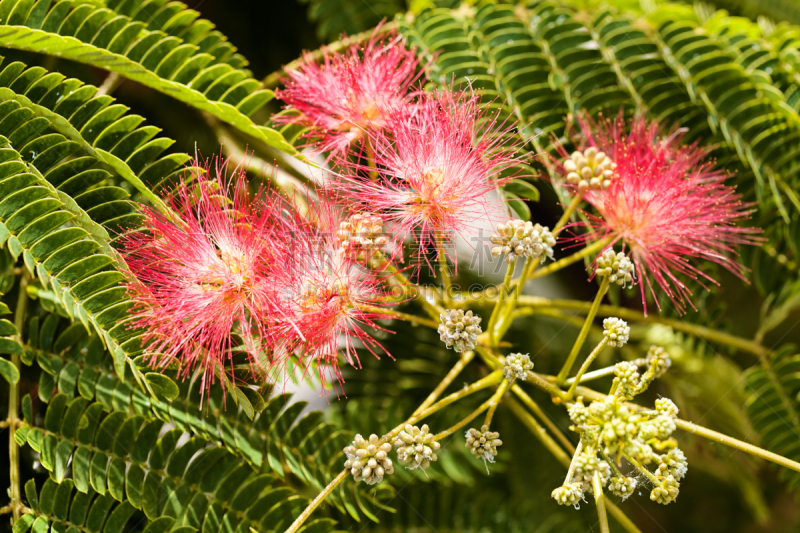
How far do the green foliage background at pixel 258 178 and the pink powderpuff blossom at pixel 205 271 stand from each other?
2.7 inches

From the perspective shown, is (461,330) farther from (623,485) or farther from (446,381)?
(623,485)

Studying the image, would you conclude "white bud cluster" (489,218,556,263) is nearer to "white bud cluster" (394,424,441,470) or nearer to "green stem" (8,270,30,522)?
"white bud cluster" (394,424,441,470)

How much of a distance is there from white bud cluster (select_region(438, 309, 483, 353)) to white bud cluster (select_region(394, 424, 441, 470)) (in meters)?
0.21

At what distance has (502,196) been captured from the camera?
1654 mm

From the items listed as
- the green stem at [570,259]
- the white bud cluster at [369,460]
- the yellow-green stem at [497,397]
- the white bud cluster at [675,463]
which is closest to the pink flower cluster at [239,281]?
the white bud cluster at [369,460]

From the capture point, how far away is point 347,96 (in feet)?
5.72

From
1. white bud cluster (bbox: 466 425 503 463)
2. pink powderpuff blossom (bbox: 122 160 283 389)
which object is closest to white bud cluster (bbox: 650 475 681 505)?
white bud cluster (bbox: 466 425 503 463)

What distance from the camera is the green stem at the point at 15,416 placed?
4.70ft

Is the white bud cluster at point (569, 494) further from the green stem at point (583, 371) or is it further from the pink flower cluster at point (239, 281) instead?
the pink flower cluster at point (239, 281)

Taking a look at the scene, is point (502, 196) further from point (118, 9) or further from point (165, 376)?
point (118, 9)

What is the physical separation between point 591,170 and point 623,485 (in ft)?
2.72

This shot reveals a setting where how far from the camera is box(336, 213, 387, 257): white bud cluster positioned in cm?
136

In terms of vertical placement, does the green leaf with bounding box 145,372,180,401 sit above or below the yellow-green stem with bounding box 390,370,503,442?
above

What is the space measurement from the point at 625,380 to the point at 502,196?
649 millimetres
